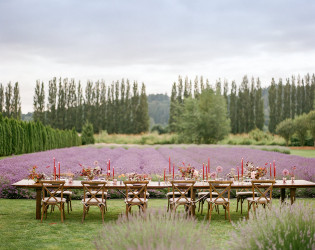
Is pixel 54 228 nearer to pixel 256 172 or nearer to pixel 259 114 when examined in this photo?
pixel 256 172

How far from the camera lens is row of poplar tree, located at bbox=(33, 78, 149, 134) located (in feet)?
192

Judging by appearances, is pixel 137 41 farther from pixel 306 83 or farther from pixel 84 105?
pixel 306 83

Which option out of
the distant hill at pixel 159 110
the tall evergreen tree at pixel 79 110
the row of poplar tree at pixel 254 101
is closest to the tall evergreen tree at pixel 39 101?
the tall evergreen tree at pixel 79 110

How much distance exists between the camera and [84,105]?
203 feet

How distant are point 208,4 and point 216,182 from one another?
7.98 m

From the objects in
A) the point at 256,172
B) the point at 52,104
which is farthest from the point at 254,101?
the point at 256,172

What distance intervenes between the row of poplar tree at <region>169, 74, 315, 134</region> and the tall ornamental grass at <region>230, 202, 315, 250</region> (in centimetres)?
5267

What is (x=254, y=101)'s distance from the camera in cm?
6284

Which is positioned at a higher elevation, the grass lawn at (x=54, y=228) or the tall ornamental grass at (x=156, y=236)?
the tall ornamental grass at (x=156, y=236)

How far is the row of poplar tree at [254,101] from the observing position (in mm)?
60438

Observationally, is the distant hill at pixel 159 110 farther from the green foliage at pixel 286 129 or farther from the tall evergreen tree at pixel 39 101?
the green foliage at pixel 286 129

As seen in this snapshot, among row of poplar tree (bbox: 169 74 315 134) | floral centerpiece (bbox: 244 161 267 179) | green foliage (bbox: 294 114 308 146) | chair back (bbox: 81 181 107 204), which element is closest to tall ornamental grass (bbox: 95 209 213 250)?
chair back (bbox: 81 181 107 204)

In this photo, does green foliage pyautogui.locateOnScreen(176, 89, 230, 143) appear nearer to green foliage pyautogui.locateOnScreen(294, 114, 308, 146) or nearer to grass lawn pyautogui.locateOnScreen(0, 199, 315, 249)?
green foliage pyautogui.locateOnScreen(294, 114, 308, 146)

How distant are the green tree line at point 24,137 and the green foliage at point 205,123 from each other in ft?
46.6
